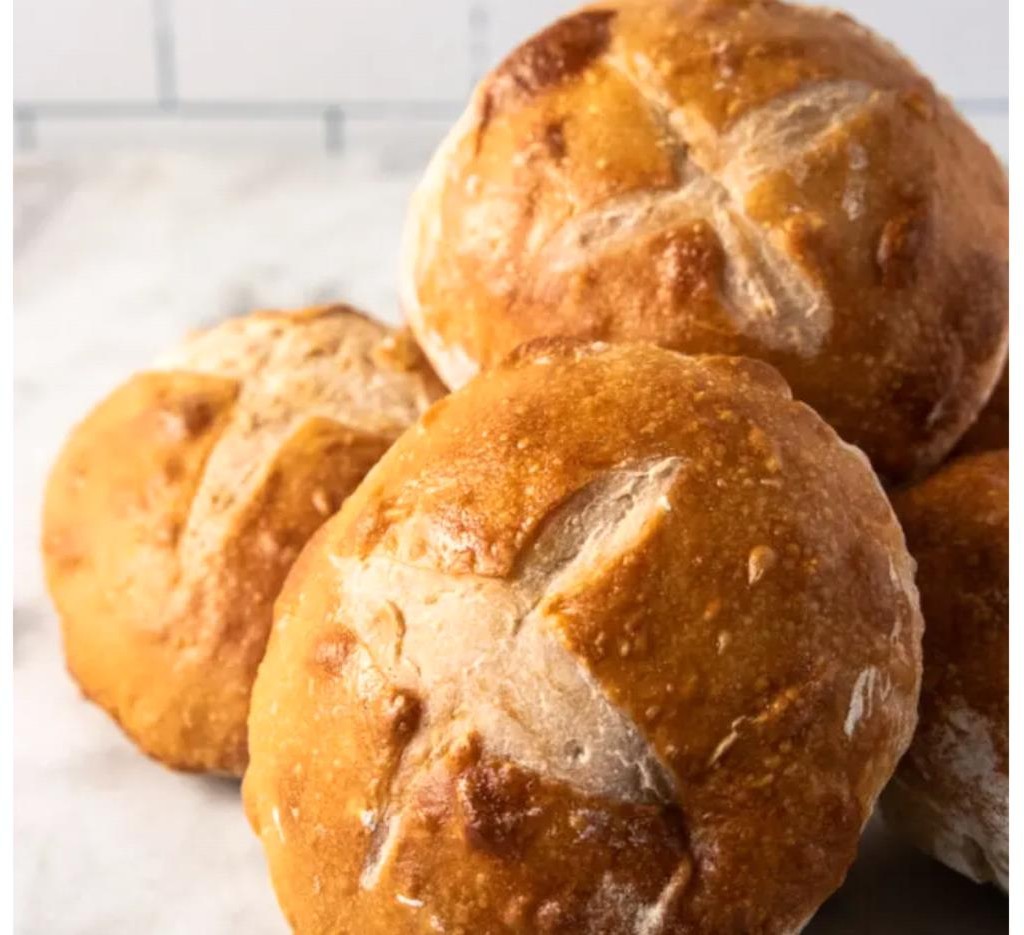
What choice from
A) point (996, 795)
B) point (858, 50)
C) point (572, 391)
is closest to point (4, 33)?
point (572, 391)

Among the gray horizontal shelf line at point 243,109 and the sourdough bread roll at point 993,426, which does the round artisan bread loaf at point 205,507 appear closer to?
the sourdough bread roll at point 993,426

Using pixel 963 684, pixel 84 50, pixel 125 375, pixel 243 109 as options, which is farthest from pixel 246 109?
pixel 963 684

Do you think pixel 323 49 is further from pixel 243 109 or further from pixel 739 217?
pixel 739 217

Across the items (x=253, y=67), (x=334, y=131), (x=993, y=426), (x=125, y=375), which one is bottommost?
(x=125, y=375)

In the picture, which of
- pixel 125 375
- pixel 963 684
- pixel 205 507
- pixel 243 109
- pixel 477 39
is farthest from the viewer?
pixel 243 109

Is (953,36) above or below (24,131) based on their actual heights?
above

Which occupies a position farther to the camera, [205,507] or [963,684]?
[205,507]

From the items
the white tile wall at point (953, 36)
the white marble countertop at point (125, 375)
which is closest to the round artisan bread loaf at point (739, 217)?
the white marble countertop at point (125, 375)
